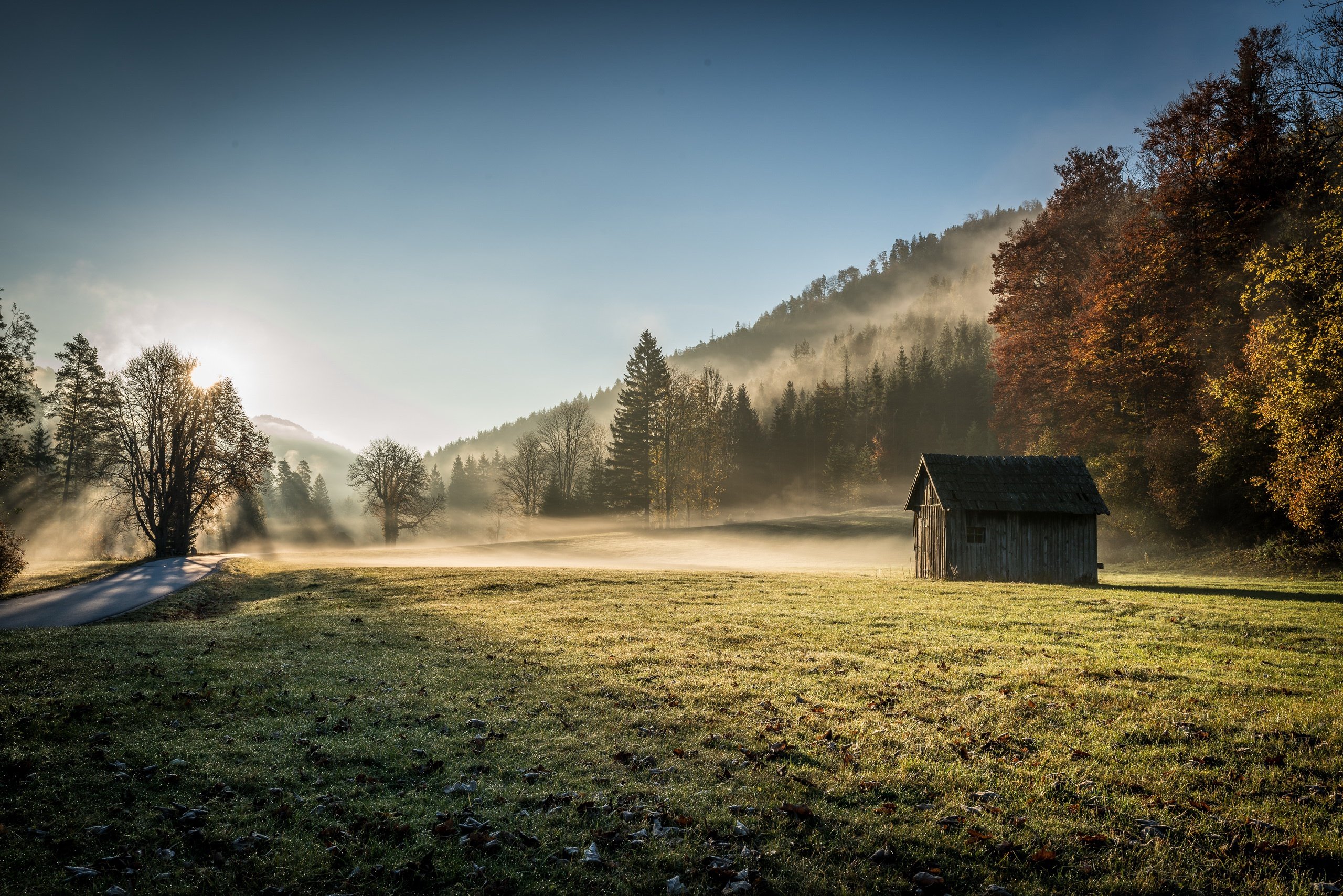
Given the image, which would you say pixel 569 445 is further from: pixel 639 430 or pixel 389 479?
pixel 389 479

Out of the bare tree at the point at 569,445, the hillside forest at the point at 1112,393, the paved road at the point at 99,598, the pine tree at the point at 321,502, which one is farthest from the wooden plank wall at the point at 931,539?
the pine tree at the point at 321,502

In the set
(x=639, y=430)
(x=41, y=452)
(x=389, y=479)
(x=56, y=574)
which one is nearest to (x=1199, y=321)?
(x=639, y=430)

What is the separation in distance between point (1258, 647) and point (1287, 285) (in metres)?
18.8

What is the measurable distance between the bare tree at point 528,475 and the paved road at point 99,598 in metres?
43.4

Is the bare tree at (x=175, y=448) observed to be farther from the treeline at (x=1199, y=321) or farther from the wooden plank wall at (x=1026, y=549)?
the treeline at (x=1199, y=321)

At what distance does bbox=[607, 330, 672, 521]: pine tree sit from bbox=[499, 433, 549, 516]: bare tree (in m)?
12.4

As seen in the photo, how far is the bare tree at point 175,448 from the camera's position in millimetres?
38594

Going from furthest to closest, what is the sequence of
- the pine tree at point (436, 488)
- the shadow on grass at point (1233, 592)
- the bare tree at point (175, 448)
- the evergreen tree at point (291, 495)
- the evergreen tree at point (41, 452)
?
the pine tree at point (436, 488) → the evergreen tree at point (291, 495) → the evergreen tree at point (41, 452) → the bare tree at point (175, 448) → the shadow on grass at point (1233, 592)

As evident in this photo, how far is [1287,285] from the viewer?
22938 mm

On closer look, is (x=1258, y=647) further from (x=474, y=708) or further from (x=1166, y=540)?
(x=1166, y=540)

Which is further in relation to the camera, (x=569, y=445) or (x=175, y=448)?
(x=569, y=445)

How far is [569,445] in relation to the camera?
74625 mm

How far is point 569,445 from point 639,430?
12410 millimetres

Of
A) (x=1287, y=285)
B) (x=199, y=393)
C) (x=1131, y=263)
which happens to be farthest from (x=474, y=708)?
(x=199, y=393)
